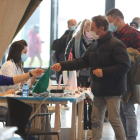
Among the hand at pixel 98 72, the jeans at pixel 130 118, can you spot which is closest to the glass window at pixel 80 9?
the jeans at pixel 130 118

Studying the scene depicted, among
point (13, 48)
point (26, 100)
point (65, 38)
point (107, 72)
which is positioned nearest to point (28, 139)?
point (26, 100)

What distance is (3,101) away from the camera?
2.83m

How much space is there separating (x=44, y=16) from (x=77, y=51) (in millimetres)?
3727

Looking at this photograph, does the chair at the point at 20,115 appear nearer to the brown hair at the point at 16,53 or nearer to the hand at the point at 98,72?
the hand at the point at 98,72

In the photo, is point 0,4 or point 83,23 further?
point 83,23

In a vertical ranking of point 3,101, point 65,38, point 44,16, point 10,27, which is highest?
point 44,16

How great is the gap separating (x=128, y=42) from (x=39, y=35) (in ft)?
15.8

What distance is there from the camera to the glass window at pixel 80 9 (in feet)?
25.1

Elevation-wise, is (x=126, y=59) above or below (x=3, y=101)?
above

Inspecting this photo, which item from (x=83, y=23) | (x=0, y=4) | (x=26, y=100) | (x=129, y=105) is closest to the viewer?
(x=0, y=4)

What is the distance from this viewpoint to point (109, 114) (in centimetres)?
284

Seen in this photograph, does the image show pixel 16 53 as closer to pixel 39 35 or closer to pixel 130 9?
pixel 39 35

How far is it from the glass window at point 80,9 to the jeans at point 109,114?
4.97 meters

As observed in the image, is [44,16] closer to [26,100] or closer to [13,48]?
[13,48]
